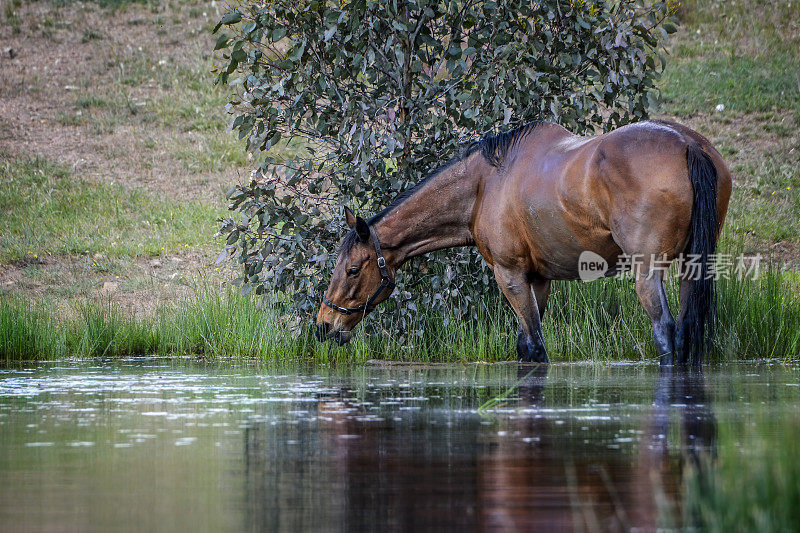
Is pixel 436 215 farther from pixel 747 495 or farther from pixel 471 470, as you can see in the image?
pixel 747 495

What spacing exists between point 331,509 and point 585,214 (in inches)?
200

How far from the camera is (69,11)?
2642 centimetres

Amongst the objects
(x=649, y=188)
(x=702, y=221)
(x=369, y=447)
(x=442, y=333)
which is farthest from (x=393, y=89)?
(x=369, y=447)

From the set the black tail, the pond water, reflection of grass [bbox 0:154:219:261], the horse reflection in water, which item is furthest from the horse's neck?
reflection of grass [bbox 0:154:219:261]

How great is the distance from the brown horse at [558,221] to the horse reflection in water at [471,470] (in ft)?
6.59

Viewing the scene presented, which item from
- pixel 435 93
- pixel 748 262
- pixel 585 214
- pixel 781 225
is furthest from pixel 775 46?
pixel 585 214

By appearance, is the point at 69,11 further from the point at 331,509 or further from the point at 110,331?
the point at 331,509

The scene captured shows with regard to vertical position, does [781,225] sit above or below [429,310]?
above

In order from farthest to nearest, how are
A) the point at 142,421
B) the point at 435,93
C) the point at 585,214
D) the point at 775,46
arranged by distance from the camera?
the point at 775,46
the point at 435,93
the point at 585,214
the point at 142,421

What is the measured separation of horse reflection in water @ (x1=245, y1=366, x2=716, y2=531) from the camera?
3215 millimetres

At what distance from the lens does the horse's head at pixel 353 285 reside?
9336 mm

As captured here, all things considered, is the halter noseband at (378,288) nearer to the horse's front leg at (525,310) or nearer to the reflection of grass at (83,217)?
the horse's front leg at (525,310)

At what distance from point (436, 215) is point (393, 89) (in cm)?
176

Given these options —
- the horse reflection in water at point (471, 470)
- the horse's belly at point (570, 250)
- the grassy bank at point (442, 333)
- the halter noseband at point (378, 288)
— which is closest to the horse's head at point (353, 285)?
the halter noseband at point (378, 288)
